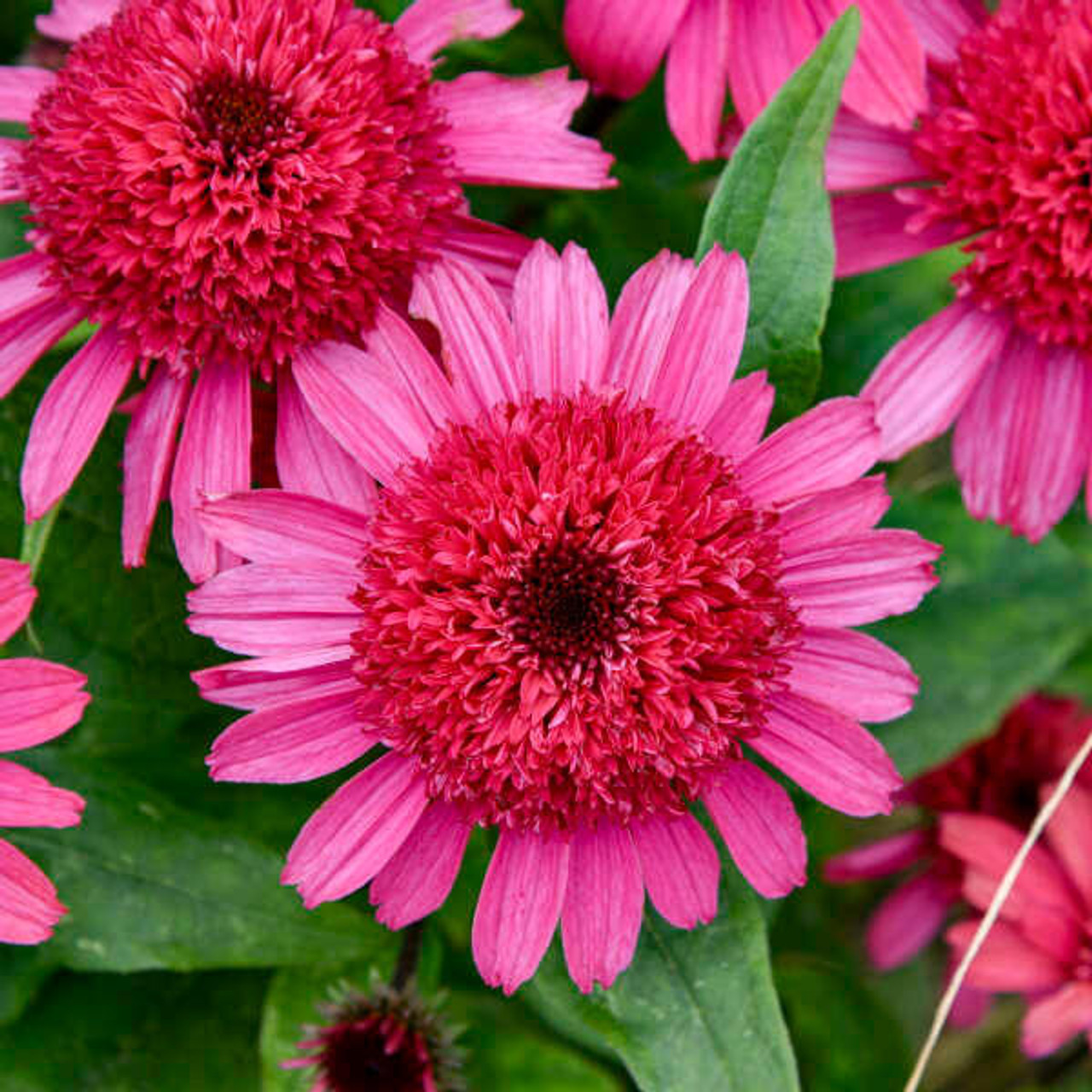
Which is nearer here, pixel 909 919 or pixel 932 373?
pixel 932 373

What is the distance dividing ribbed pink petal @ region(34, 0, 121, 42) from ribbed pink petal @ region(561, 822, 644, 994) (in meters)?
0.77

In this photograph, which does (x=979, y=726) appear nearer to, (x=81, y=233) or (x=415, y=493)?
(x=415, y=493)

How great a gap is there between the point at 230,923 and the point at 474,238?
1.88 ft

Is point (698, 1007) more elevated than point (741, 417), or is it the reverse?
point (741, 417)

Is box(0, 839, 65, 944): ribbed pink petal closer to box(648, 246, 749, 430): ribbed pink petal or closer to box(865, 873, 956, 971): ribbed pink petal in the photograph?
box(648, 246, 749, 430): ribbed pink petal

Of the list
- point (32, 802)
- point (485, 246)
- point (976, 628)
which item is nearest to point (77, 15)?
point (485, 246)

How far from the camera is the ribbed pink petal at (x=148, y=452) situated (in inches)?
37.8

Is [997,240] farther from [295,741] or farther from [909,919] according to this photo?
[909,919]

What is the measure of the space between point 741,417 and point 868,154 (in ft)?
1.10

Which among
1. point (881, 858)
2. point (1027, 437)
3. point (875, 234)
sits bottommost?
point (881, 858)

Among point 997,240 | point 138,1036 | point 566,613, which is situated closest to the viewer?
point 566,613

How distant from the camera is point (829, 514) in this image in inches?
35.9

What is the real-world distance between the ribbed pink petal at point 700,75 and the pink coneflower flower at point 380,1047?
711 millimetres

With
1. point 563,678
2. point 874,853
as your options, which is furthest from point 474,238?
point 874,853
